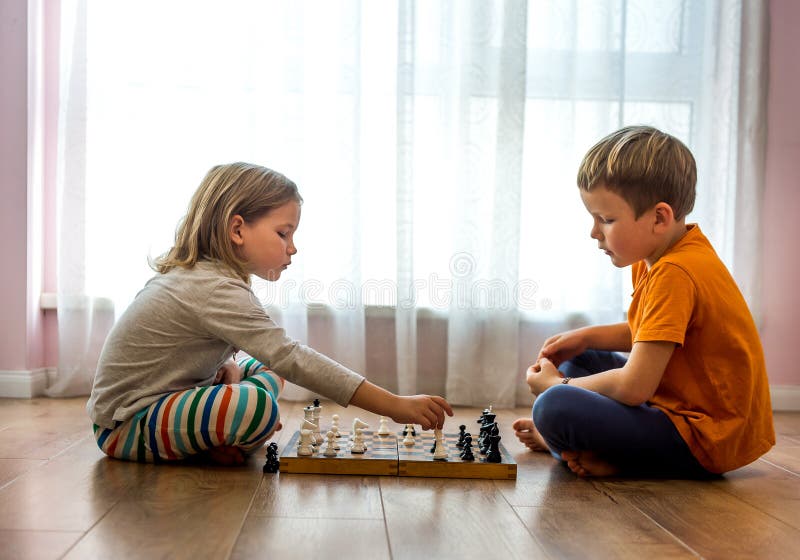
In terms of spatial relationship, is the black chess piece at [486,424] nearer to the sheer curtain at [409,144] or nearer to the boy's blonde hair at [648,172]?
the boy's blonde hair at [648,172]

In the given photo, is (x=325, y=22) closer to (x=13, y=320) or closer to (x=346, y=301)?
(x=346, y=301)

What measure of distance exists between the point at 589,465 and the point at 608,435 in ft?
0.31

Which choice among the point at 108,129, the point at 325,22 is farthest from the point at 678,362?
the point at 108,129

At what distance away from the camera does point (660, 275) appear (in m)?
1.82

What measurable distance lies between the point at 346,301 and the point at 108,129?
3.73 ft

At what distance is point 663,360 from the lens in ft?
5.87

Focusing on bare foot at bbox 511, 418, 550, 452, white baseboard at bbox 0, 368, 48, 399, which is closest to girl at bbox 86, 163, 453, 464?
bare foot at bbox 511, 418, 550, 452

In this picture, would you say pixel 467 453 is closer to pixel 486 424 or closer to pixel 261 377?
pixel 486 424

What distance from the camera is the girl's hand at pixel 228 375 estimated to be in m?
2.13

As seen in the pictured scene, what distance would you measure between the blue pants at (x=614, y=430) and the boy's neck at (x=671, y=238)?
36 cm

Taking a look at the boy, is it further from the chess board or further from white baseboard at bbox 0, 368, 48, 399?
white baseboard at bbox 0, 368, 48, 399

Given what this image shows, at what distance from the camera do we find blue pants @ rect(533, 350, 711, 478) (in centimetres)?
181

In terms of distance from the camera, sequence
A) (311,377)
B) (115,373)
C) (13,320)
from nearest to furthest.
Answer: (311,377), (115,373), (13,320)

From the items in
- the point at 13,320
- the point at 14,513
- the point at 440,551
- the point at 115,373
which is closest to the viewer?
the point at 440,551
